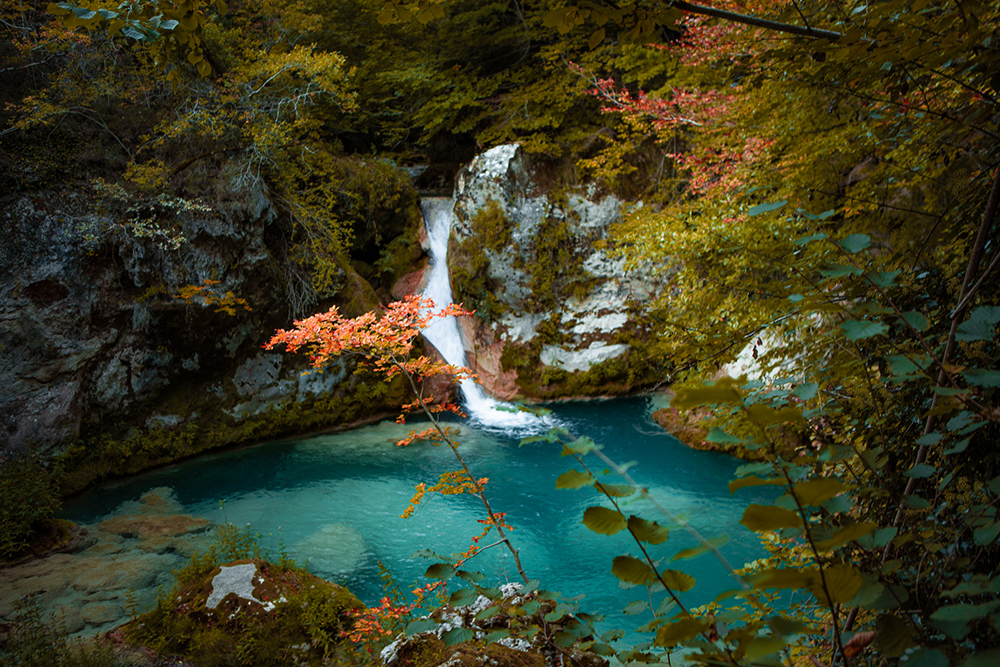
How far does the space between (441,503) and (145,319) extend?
5.14 metres

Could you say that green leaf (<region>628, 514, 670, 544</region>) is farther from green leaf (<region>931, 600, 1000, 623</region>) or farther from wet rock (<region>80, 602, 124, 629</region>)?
wet rock (<region>80, 602, 124, 629</region>)

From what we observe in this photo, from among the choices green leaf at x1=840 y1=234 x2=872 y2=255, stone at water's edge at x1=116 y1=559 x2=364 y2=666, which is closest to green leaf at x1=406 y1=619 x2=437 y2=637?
green leaf at x1=840 y1=234 x2=872 y2=255

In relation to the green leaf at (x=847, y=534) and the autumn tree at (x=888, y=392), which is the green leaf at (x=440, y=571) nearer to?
the autumn tree at (x=888, y=392)

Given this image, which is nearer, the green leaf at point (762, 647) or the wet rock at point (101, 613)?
the green leaf at point (762, 647)

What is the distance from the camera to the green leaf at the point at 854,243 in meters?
0.84

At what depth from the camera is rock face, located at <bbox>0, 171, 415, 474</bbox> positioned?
6.56 meters

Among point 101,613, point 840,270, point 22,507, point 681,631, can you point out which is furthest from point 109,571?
point 840,270

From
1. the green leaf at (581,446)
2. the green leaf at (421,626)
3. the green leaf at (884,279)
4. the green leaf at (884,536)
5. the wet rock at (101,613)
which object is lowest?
the wet rock at (101,613)

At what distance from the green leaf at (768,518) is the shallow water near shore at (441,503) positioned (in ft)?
11.7

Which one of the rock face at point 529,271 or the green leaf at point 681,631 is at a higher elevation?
the green leaf at point 681,631

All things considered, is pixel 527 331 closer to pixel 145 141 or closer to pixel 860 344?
pixel 145 141

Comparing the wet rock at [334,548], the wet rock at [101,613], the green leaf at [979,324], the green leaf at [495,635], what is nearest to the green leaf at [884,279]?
the green leaf at [979,324]

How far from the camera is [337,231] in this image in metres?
8.72

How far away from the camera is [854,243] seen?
857mm
